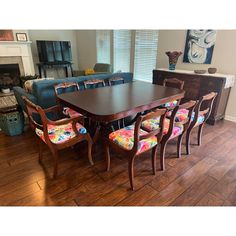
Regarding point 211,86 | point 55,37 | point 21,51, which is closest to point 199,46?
point 211,86

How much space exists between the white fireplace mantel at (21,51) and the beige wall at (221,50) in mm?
3953

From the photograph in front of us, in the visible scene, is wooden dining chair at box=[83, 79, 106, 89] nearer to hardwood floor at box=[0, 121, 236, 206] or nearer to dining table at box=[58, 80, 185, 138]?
dining table at box=[58, 80, 185, 138]

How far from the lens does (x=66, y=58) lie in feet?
19.7

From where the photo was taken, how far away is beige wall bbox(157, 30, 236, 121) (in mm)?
3113

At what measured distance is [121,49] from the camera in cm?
521

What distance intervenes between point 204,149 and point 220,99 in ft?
3.87

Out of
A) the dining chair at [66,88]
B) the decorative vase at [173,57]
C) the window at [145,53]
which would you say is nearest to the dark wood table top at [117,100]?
the dining chair at [66,88]

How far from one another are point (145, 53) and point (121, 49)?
3.11 ft

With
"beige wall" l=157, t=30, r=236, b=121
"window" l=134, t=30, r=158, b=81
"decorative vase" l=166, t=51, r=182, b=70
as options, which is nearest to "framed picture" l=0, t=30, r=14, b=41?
"window" l=134, t=30, r=158, b=81

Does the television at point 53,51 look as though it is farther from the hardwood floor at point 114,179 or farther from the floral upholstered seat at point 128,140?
the floral upholstered seat at point 128,140

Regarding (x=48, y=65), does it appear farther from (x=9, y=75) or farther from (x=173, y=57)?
(x=173, y=57)

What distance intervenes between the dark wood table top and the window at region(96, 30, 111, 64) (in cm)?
351
